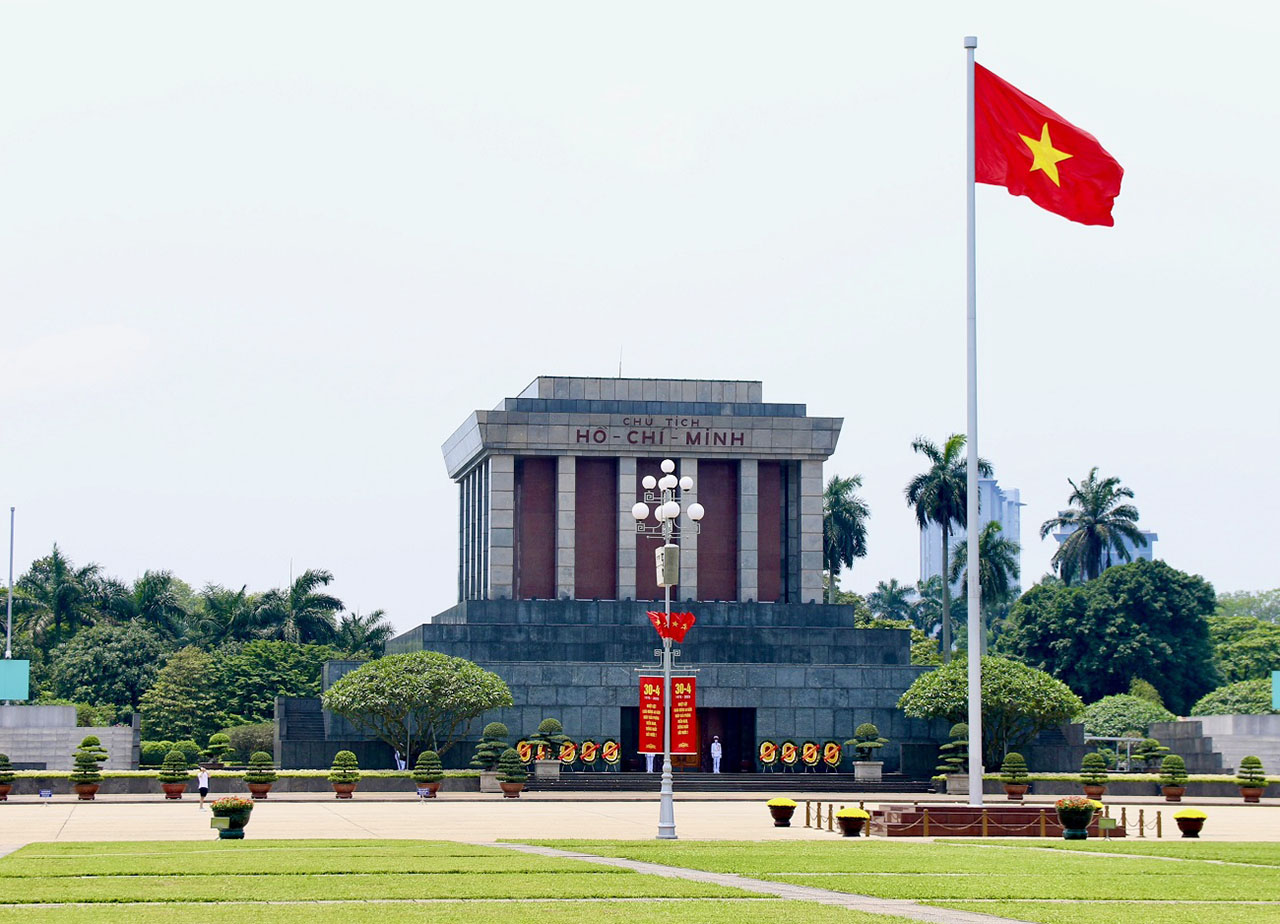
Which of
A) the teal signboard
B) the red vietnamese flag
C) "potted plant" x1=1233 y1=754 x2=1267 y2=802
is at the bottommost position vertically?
"potted plant" x1=1233 y1=754 x2=1267 y2=802

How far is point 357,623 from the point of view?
120625 mm

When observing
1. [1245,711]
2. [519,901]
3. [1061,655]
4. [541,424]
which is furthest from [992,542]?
[519,901]

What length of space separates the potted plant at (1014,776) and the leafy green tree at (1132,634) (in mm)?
40726

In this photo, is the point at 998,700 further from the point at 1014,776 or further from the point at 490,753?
the point at 490,753

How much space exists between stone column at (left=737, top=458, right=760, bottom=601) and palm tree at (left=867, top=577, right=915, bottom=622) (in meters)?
92.7

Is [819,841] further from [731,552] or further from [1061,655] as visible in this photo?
[1061,655]

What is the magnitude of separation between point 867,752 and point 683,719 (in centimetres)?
2105

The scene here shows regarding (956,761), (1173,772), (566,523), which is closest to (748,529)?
(566,523)

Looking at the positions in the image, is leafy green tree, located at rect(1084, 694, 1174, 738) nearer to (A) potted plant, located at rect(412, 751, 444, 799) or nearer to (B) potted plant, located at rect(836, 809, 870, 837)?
(A) potted plant, located at rect(412, 751, 444, 799)

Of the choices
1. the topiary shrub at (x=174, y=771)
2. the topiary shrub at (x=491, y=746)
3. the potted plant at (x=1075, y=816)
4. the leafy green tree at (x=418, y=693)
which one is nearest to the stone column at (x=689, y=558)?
the topiary shrub at (x=491, y=746)

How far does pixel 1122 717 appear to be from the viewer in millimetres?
93375

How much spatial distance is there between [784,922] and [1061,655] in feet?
300

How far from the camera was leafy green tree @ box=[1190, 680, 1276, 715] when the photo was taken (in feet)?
308

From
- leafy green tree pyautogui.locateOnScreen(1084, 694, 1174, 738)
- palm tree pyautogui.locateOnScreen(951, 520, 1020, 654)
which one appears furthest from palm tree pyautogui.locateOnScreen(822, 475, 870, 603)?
leafy green tree pyautogui.locateOnScreen(1084, 694, 1174, 738)
